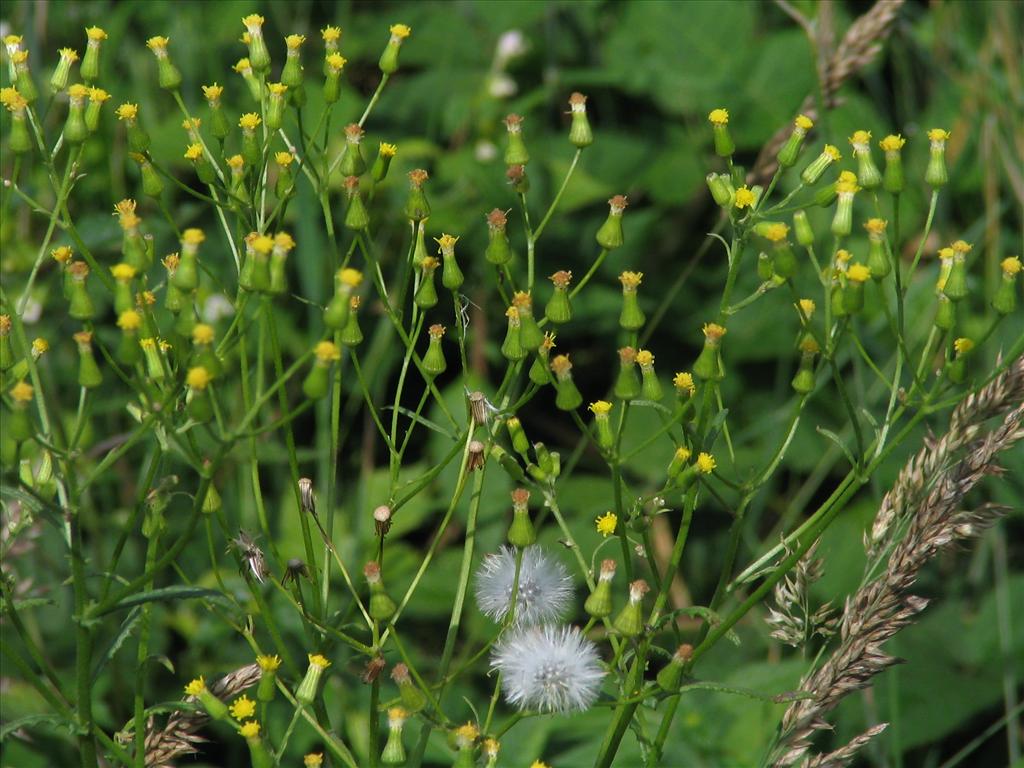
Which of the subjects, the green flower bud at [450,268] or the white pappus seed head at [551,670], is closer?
the white pappus seed head at [551,670]

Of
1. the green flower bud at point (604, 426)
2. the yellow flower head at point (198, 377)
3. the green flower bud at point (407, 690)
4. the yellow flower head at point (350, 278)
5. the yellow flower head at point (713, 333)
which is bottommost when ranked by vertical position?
the green flower bud at point (407, 690)

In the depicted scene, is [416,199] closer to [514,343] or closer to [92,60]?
[514,343]

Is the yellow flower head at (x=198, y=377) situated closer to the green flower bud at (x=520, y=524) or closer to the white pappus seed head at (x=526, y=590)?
the green flower bud at (x=520, y=524)

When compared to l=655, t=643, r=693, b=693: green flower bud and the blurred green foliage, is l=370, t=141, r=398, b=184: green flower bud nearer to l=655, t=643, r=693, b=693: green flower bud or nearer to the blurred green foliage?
l=655, t=643, r=693, b=693: green flower bud

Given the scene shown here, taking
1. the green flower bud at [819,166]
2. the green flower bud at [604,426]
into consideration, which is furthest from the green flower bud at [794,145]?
the green flower bud at [604,426]

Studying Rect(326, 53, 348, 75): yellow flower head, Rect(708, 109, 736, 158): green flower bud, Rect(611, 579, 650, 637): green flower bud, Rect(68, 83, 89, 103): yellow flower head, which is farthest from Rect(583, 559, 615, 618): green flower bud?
A: Rect(68, 83, 89, 103): yellow flower head

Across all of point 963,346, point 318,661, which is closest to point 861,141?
point 963,346

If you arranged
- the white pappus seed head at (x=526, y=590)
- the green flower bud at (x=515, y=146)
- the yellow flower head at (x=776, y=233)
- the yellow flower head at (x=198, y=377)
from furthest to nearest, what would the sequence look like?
the green flower bud at (x=515, y=146)
the white pappus seed head at (x=526, y=590)
the yellow flower head at (x=776, y=233)
the yellow flower head at (x=198, y=377)
